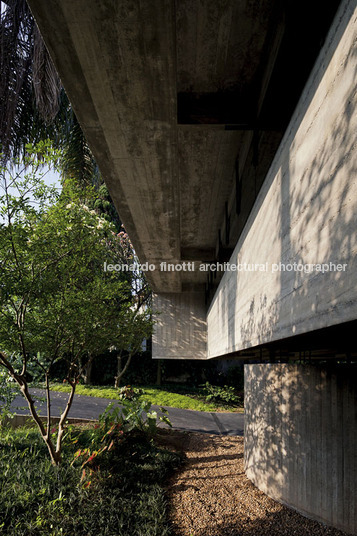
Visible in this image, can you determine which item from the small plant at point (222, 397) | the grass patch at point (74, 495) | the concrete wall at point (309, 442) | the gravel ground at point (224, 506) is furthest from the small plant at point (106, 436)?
the small plant at point (222, 397)

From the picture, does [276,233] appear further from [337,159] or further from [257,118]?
[257,118]

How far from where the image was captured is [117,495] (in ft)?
17.3

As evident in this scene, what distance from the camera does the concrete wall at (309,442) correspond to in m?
4.50

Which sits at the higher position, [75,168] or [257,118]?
[75,168]

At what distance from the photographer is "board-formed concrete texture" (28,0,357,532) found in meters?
1.60

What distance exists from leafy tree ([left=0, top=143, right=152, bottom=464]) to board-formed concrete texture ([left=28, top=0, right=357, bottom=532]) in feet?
2.80

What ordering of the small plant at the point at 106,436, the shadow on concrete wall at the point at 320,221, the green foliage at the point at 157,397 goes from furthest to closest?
the green foliage at the point at 157,397 → the small plant at the point at 106,436 → the shadow on concrete wall at the point at 320,221

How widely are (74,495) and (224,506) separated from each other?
2.24 meters

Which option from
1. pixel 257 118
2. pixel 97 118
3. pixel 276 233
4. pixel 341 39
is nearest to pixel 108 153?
pixel 97 118

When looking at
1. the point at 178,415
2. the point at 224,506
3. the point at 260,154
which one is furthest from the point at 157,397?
the point at 260,154

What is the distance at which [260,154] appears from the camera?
4164mm

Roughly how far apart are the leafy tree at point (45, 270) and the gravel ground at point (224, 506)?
7.39ft

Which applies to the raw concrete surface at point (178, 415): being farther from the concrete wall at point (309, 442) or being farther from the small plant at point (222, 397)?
the concrete wall at point (309, 442)

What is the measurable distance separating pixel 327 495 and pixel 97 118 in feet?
17.4
